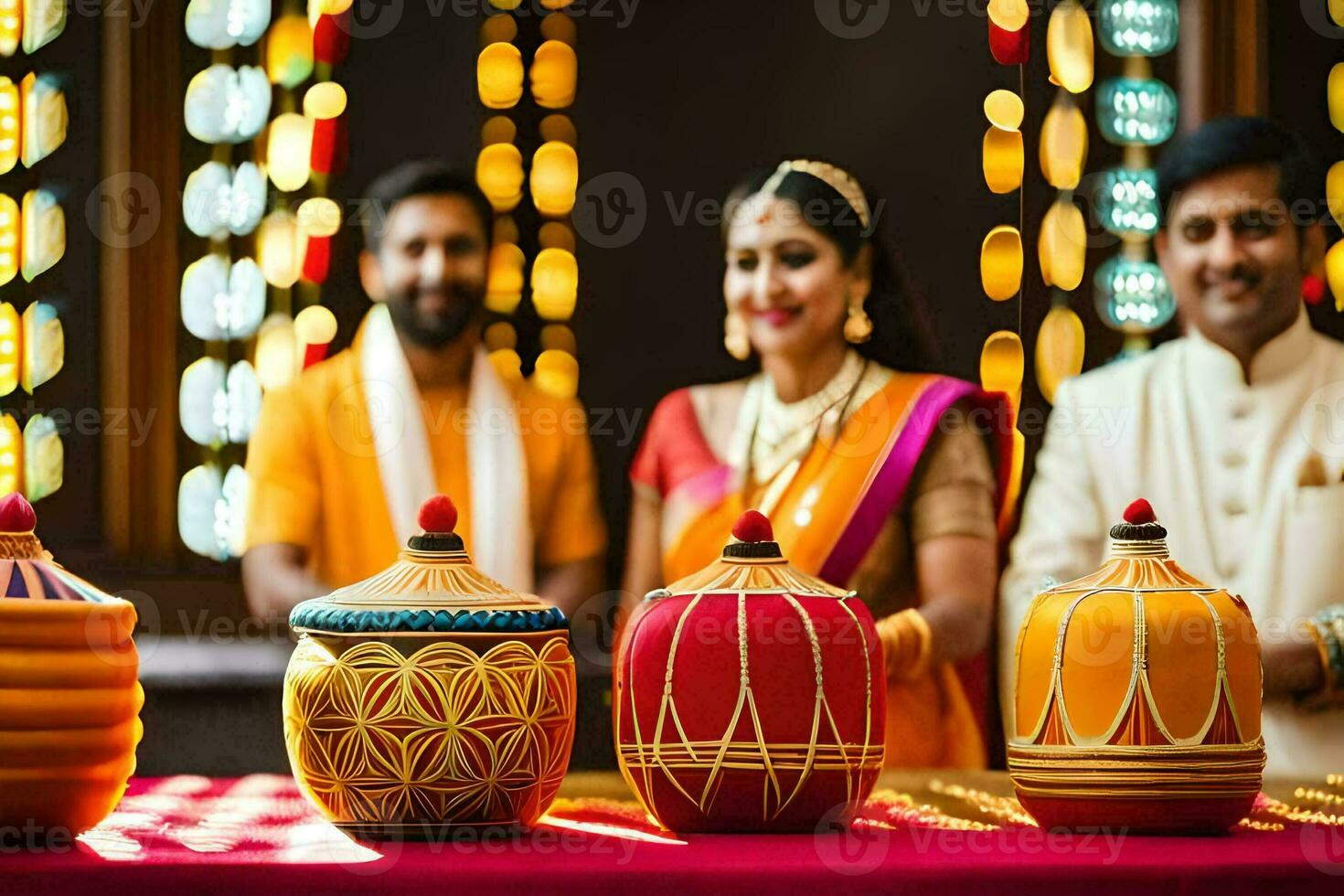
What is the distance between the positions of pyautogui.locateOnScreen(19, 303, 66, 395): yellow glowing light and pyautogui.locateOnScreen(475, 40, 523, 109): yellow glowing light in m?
0.57

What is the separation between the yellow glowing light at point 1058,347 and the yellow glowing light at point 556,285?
21.4 inches

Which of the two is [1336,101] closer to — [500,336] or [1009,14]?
[1009,14]

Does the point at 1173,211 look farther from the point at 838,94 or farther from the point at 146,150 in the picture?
the point at 146,150

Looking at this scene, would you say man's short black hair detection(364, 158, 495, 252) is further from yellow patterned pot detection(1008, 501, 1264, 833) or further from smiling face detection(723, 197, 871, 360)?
yellow patterned pot detection(1008, 501, 1264, 833)

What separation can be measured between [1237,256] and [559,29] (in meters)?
0.83

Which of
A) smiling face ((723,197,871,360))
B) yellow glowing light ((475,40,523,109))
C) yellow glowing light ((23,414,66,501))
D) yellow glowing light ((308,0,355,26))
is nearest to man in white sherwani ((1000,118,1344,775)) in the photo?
smiling face ((723,197,871,360))

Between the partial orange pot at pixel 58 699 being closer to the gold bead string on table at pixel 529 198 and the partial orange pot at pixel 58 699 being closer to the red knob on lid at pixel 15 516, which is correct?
the red knob on lid at pixel 15 516

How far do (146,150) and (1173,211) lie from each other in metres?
1.21

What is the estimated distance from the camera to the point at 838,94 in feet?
6.86

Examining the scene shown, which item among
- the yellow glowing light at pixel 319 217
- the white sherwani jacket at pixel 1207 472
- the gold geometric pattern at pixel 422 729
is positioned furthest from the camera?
the yellow glowing light at pixel 319 217

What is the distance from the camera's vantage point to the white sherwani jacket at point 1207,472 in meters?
1.98

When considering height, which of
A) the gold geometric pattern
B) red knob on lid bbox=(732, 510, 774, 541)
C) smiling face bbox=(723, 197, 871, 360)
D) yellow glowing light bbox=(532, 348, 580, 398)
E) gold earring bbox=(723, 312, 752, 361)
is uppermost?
smiling face bbox=(723, 197, 871, 360)

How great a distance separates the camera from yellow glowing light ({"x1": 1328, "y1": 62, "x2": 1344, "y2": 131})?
2047 mm

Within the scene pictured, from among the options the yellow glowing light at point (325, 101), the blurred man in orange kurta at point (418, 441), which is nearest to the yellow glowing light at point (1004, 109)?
the blurred man in orange kurta at point (418, 441)
